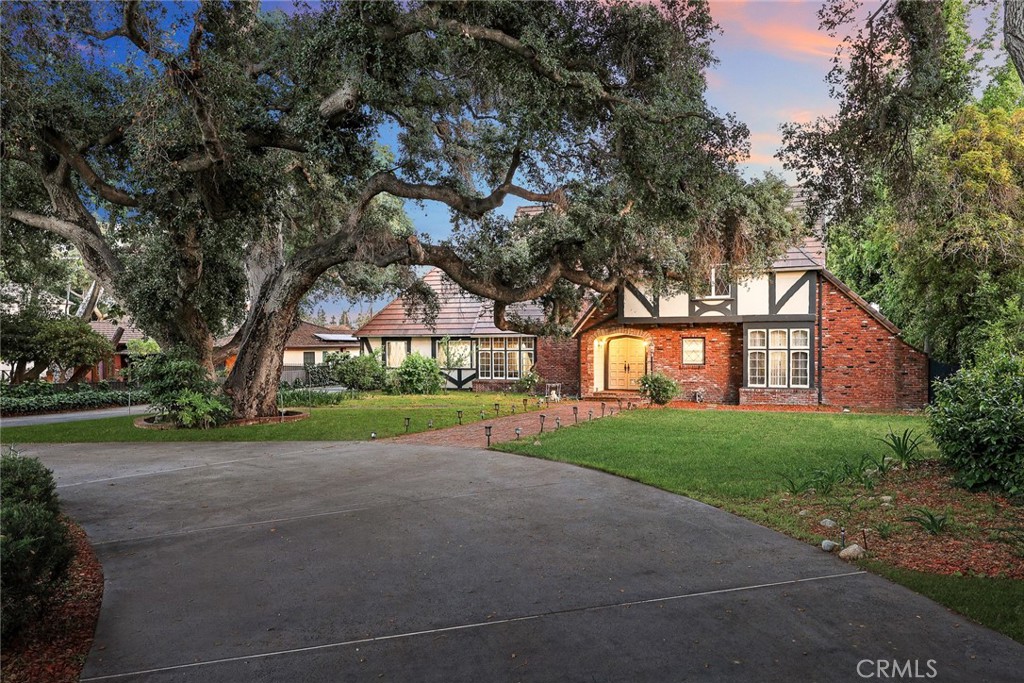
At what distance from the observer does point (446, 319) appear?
94.9ft

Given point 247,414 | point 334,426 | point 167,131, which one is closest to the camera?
point 167,131

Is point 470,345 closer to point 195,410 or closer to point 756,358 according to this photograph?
point 756,358

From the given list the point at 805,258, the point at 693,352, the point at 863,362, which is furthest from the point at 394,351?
the point at 863,362

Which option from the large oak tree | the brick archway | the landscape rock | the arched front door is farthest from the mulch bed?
the arched front door

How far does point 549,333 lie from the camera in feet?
66.9

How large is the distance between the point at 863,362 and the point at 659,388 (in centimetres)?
664

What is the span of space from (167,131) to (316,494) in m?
7.22

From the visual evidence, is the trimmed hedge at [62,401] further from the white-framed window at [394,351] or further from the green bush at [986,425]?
the green bush at [986,425]

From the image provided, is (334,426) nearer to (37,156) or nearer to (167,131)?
(167,131)

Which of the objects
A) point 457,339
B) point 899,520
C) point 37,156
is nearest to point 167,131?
point 37,156

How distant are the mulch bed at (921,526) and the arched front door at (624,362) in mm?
16243

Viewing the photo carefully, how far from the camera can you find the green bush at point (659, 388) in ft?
68.1

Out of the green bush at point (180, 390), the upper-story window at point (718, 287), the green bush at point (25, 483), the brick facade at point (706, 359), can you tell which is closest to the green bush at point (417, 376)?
the brick facade at point (706, 359)

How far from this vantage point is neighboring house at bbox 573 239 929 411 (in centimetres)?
2002
